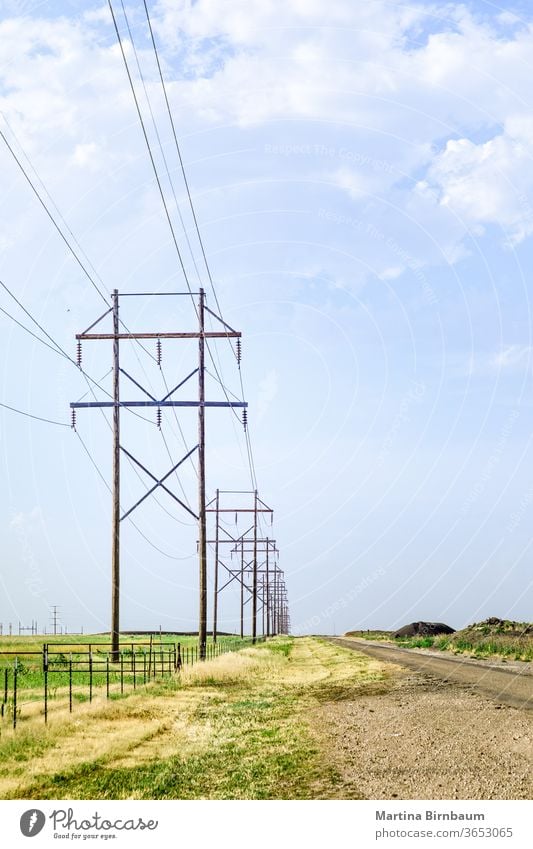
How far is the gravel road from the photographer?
1167 centimetres

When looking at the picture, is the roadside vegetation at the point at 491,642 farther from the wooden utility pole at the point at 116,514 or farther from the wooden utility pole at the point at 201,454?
the wooden utility pole at the point at 116,514

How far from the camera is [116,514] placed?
35.7 metres

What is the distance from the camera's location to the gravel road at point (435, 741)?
38.3 feet

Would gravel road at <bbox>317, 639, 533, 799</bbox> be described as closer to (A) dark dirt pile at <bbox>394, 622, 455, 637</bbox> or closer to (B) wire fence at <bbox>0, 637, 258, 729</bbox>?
(B) wire fence at <bbox>0, 637, 258, 729</bbox>

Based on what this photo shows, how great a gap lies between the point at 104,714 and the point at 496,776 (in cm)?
1124

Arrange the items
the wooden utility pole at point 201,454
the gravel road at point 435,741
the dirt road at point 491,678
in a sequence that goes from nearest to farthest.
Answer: the gravel road at point 435,741 < the dirt road at point 491,678 < the wooden utility pole at point 201,454

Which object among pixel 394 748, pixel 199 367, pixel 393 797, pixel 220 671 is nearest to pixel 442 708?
pixel 394 748

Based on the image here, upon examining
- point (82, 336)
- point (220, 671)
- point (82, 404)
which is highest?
point (82, 336)

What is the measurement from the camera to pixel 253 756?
1442 centimetres

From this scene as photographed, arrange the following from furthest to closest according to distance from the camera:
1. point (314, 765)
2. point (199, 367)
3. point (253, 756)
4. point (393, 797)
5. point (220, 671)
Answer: point (199, 367) < point (220, 671) < point (253, 756) < point (314, 765) < point (393, 797)

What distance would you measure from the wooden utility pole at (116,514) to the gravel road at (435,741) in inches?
474

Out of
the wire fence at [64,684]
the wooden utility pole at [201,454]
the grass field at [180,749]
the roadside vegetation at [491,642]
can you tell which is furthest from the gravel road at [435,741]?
the roadside vegetation at [491,642]
